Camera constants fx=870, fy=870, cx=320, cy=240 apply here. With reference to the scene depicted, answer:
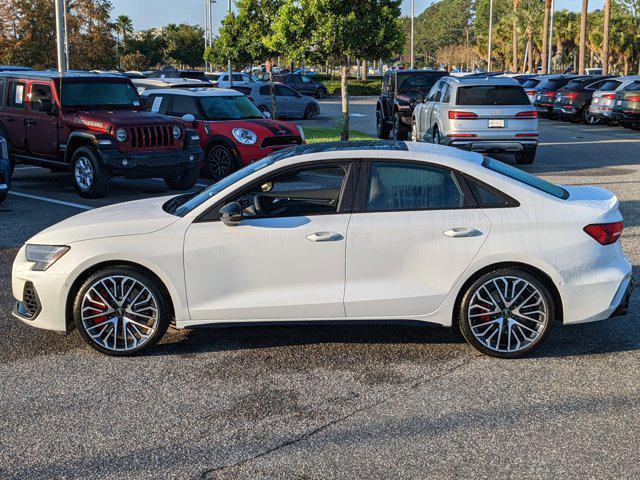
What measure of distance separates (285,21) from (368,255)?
15.8m

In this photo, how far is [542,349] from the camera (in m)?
6.43

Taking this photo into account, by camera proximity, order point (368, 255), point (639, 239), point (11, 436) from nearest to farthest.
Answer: point (11, 436) → point (368, 255) → point (639, 239)

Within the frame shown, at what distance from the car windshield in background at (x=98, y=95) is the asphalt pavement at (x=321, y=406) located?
313 inches

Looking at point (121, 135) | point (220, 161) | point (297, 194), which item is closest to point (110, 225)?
point (297, 194)

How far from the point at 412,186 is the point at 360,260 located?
0.66 meters

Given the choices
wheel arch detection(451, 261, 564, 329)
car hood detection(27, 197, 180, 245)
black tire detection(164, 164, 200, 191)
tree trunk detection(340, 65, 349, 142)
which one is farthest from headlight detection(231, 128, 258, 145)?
wheel arch detection(451, 261, 564, 329)

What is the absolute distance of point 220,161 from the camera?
16.1 metres

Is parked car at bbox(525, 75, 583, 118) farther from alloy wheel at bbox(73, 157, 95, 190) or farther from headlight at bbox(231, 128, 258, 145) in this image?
alloy wheel at bbox(73, 157, 95, 190)

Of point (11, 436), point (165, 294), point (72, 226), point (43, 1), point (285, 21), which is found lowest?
point (11, 436)

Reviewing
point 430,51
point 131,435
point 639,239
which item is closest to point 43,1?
point 639,239

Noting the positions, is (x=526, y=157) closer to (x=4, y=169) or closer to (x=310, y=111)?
(x=4, y=169)

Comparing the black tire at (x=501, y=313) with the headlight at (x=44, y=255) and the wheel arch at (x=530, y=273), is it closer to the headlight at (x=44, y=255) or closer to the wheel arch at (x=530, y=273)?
the wheel arch at (x=530, y=273)

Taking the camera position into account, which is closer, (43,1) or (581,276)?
(581,276)

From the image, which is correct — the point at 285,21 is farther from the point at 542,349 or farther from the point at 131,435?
the point at 131,435
